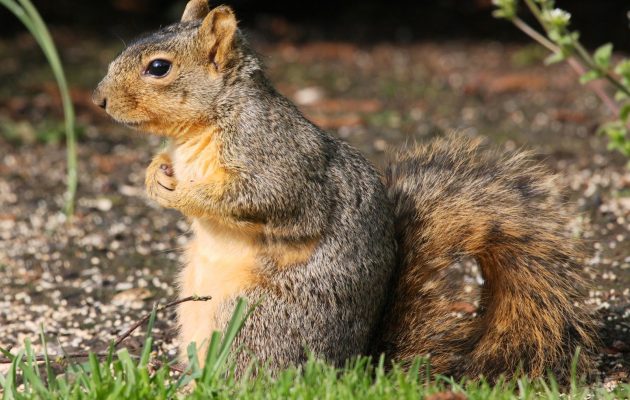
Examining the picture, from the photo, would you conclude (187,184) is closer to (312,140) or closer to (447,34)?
(312,140)

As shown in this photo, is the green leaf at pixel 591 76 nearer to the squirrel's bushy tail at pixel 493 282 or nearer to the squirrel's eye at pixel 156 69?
the squirrel's bushy tail at pixel 493 282

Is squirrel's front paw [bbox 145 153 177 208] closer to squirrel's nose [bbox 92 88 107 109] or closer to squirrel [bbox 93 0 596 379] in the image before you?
squirrel [bbox 93 0 596 379]

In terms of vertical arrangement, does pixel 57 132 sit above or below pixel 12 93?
below

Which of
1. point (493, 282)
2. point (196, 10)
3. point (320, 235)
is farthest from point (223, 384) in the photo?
point (196, 10)

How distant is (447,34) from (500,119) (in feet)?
7.63

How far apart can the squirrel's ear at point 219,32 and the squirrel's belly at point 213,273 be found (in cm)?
46

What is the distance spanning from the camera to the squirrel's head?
270cm

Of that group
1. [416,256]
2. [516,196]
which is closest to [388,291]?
[416,256]

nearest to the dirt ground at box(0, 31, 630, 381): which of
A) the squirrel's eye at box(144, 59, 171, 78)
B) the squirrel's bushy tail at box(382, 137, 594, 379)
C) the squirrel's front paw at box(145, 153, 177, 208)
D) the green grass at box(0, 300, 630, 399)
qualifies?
the squirrel's bushy tail at box(382, 137, 594, 379)

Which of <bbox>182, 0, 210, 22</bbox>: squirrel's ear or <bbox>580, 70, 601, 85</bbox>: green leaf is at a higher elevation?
<bbox>182, 0, 210, 22</bbox>: squirrel's ear

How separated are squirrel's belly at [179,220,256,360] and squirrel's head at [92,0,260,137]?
0.97 ft

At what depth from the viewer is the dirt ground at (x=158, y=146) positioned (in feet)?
11.0

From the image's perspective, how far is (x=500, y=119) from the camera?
18.6 feet

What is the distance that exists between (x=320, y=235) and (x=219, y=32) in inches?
24.7
